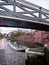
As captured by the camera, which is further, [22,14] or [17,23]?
[17,23]

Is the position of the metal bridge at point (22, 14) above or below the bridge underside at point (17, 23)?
above

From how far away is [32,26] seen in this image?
2350 millimetres

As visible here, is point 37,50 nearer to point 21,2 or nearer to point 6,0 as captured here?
point 21,2

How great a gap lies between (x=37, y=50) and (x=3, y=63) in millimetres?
788

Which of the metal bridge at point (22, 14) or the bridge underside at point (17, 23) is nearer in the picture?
the metal bridge at point (22, 14)

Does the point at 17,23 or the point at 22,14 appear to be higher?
the point at 22,14

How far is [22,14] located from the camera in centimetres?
185

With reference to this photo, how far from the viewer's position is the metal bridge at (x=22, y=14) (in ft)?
5.63

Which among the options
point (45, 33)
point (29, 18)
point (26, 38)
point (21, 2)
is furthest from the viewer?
point (45, 33)

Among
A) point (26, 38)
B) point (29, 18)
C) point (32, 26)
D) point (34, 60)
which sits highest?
point (29, 18)

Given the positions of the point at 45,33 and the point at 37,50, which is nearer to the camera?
the point at 37,50

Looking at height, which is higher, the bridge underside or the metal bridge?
the metal bridge

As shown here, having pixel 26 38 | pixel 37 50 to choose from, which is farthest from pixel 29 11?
pixel 37 50

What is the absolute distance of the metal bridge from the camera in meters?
1.71
